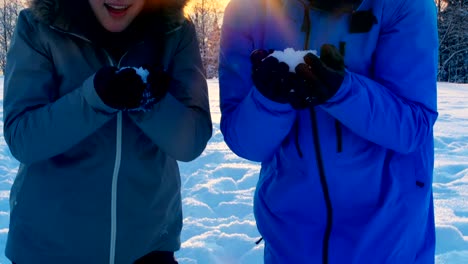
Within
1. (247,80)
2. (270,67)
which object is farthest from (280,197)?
(270,67)

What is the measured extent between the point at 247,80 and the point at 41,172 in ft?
2.84

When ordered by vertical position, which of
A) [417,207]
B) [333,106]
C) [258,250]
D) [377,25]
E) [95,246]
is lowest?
[258,250]

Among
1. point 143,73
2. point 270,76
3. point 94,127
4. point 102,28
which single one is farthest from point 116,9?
point 270,76

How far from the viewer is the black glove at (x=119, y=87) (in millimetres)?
1529

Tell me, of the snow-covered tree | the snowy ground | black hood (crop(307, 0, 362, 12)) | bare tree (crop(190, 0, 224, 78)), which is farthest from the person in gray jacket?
bare tree (crop(190, 0, 224, 78))

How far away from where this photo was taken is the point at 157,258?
1991 millimetres

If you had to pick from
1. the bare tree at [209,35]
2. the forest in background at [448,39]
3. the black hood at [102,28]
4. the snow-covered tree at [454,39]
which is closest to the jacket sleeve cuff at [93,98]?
the black hood at [102,28]

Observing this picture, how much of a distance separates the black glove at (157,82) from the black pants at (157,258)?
724mm

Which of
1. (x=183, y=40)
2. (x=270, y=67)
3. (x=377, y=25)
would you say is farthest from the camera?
(x=183, y=40)

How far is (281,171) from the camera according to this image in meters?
1.75

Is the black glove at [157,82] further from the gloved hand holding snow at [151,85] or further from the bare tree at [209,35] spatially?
the bare tree at [209,35]

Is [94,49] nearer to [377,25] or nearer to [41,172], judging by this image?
[41,172]

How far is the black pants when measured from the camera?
6.45 ft

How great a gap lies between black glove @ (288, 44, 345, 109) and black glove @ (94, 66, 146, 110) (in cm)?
52
